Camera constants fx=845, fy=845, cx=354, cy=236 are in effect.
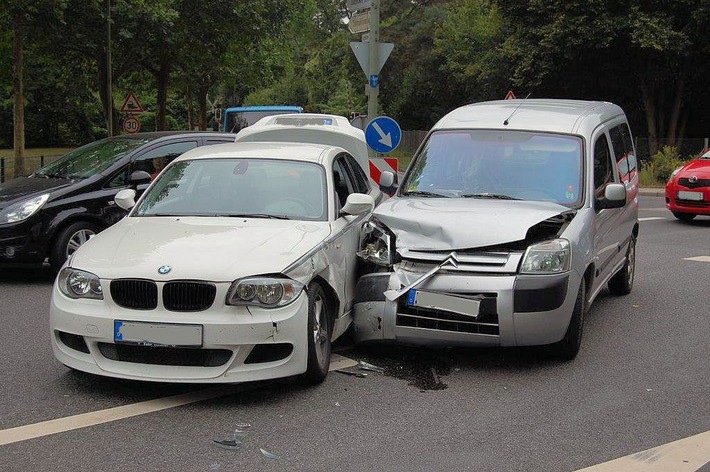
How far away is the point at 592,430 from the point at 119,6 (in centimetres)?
2074

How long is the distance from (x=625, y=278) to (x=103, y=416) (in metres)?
5.87

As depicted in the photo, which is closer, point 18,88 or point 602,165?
point 602,165

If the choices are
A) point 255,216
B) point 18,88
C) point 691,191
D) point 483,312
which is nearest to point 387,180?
point 255,216

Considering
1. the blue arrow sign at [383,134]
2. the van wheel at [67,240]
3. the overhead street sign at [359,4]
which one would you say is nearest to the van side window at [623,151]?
the blue arrow sign at [383,134]

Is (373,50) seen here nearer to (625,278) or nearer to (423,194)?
(625,278)

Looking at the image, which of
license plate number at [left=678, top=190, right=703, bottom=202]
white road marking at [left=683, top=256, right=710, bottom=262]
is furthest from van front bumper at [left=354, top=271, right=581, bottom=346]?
license plate number at [left=678, top=190, right=703, bottom=202]

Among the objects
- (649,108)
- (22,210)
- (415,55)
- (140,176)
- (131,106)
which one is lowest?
(22,210)

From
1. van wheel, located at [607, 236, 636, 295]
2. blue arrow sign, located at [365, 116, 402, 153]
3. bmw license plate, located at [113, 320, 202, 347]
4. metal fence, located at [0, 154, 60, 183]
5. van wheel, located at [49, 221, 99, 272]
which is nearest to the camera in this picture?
bmw license plate, located at [113, 320, 202, 347]

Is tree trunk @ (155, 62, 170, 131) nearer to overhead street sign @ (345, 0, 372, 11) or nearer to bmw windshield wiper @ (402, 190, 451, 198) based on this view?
overhead street sign @ (345, 0, 372, 11)

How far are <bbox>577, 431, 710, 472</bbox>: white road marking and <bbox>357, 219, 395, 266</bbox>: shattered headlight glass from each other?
234cm

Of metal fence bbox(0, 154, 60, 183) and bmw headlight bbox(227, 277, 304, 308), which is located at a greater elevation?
bmw headlight bbox(227, 277, 304, 308)

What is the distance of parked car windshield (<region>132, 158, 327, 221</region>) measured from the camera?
6316 millimetres

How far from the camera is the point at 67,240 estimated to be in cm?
926

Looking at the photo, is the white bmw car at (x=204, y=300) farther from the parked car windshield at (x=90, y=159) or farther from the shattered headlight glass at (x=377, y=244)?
the parked car windshield at (x=90, y=159)
